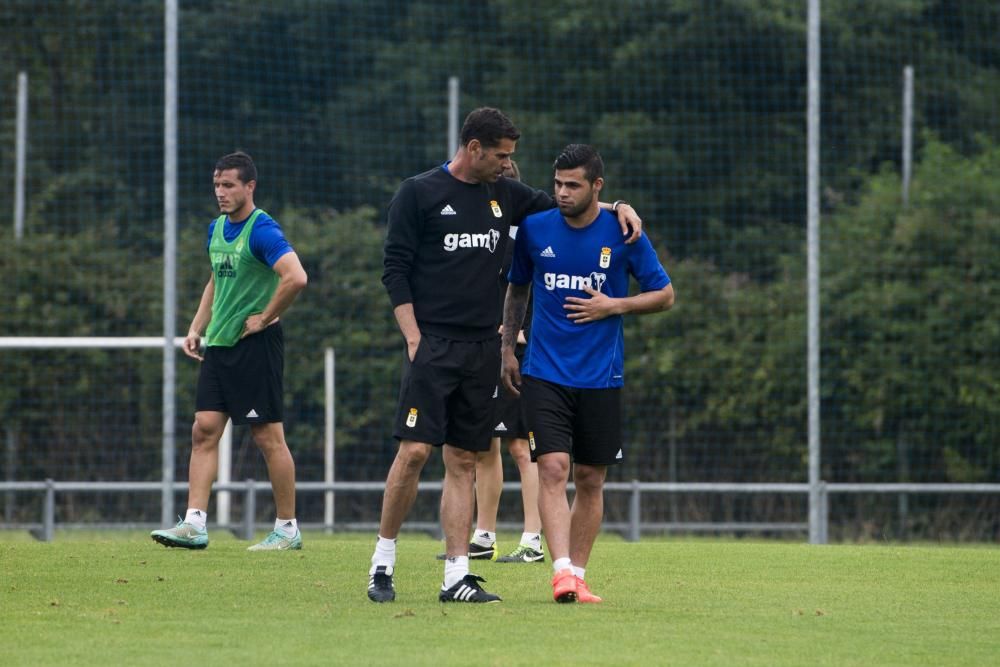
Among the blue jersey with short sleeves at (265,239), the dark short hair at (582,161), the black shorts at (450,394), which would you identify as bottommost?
the black shorts at (450,394)

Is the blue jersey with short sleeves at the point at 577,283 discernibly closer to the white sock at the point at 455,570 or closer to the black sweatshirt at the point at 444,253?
the black sweatshirt at the point at 444,253

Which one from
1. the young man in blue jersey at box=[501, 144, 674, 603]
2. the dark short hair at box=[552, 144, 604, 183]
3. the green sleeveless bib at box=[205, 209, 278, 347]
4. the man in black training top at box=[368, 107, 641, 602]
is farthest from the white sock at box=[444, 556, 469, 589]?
the green sleeveless bib at box=[205, 209, 278, 347]

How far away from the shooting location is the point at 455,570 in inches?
305

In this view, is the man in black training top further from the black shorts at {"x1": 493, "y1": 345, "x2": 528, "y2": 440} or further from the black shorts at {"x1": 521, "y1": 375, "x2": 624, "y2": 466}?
the black shorts at {"x1": 493, "y1": 345, "x2": 528, "y2": 440}

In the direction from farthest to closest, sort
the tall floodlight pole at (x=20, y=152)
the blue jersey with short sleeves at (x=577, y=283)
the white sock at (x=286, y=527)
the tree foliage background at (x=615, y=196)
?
the tall floodlight pole at (x=20, y=152)
the tree foliage background at (x=615, y=196)
the white sock at (x=286, y=527)
the blue jersey with short sleeves at (x=577, y=283)

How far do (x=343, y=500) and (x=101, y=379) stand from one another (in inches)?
119

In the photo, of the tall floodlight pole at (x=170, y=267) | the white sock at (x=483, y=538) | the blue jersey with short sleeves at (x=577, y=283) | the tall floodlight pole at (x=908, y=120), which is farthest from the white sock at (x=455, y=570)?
the tall floodlight pole at (x=908, y=120)

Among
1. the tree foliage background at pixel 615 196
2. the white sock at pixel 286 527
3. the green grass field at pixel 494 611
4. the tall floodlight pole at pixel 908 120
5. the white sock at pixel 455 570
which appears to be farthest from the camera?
the tall floodlight pole at pixel 908 120

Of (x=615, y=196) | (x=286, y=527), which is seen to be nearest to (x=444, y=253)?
(x=286, y=527)

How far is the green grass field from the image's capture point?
633 centimetres

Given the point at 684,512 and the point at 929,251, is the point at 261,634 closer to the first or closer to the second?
the point at 684,512

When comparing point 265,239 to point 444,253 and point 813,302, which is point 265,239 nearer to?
point 444,253

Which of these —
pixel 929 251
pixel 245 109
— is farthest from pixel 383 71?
pixel 929 251

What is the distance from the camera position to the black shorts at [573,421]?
308 inches
